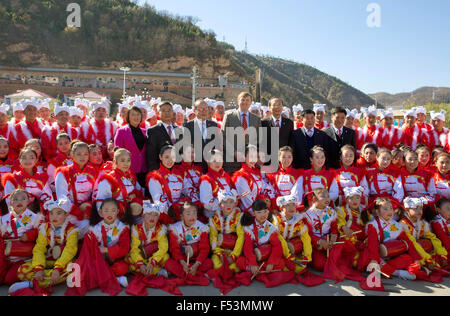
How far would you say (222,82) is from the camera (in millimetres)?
50469

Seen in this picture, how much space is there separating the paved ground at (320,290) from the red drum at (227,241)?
1.57 feet

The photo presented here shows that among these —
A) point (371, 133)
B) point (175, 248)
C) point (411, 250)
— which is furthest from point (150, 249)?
point (371, 133)

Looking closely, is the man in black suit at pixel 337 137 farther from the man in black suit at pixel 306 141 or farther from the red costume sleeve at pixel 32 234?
the red costume sleeve at pixel 32 234

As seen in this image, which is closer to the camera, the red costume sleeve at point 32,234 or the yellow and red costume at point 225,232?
the red costume sleeve at point 32,234

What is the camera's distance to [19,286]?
3049 millimetres

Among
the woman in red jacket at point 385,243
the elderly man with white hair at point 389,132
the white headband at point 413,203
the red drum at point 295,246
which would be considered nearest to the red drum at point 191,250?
the red drum at point 295,246

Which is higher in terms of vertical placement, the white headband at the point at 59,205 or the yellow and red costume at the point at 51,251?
the white headband at the point at 59,205

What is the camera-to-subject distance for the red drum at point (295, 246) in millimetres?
3691

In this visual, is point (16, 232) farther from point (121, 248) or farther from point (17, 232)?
point (121, 248)

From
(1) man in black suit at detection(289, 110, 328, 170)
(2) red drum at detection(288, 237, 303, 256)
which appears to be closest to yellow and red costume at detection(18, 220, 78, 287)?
(2) red drum at detection(288, 237, 303, 256)

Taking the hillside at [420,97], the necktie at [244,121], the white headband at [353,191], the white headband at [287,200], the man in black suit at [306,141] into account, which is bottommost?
the white headband at [287,200]

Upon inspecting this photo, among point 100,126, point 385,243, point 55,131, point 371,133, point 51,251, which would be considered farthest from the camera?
point 371,133

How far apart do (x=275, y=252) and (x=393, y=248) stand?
1.42 metres
